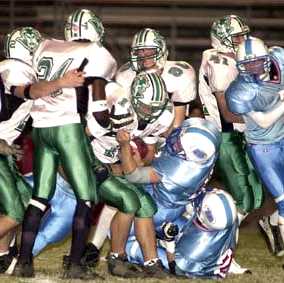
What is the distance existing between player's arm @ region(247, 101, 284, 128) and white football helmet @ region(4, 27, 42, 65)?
1145 mm

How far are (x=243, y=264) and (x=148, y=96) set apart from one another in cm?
125

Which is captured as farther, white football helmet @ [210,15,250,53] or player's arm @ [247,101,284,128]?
white football helmet @ [210,15,250,53]

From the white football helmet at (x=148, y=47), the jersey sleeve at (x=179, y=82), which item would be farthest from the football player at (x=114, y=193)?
the jersey sleeve at (x=179, y=82)

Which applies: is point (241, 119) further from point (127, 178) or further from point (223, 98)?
point (127, 178)

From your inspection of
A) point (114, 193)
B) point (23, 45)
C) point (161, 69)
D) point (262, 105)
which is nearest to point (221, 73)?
point (161, 69)

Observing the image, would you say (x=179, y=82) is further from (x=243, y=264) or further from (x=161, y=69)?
(x=243, y=264)

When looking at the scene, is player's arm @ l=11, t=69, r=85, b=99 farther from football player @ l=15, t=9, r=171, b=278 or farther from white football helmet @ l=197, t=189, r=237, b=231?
white football helmet @ l=197, t=189, r=237, b=231

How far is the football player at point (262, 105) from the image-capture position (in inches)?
226

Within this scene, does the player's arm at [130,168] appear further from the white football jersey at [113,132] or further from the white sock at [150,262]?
the white sock at [150,262]

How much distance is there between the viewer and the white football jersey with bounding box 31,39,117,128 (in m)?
5.41

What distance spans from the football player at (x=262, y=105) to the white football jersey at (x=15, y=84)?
1025 millimetres


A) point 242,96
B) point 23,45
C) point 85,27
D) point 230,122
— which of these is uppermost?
point 85,27

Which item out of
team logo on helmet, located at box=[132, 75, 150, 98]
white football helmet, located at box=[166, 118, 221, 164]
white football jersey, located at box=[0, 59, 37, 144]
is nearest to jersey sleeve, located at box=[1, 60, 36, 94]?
white football jersey, located at box=[0, 59, 37, 144]

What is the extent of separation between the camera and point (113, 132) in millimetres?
5652
